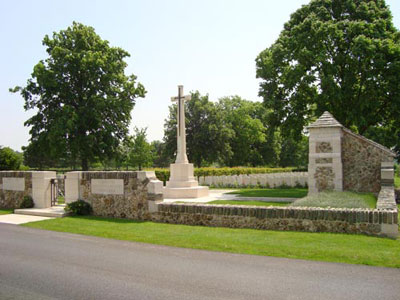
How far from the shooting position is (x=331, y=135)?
47.6ft

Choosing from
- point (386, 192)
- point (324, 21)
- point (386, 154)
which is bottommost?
point (386, 192)

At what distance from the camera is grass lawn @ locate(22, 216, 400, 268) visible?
6504 millimetres

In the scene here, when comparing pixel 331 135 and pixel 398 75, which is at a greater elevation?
pixel 398 75

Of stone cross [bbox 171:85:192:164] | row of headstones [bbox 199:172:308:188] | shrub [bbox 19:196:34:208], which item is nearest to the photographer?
shrub [bbox 19:196:34:208]

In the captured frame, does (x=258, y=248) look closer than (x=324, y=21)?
Yes

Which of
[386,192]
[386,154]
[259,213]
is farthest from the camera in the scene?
[386,154]

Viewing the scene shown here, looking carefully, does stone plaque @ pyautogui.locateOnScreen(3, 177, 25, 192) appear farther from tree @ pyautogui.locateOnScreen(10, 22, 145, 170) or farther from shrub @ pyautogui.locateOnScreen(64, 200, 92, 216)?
tree @ pyautogui.locateOnScreen(10, 22, 145, 170)

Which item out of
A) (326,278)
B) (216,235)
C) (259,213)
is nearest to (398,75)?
(259,213)

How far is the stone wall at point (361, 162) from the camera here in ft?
47.5

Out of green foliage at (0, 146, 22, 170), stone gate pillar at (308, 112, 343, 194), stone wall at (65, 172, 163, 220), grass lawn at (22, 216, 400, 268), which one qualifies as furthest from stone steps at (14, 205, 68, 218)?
green foliage at (0, 146, 22, 170)

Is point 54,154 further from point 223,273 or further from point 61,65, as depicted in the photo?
point 223,273

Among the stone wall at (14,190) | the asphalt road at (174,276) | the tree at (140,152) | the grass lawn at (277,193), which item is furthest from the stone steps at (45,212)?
the tree at (140,152)

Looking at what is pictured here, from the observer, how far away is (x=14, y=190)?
14938 mm

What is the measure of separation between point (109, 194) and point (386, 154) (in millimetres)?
10922
